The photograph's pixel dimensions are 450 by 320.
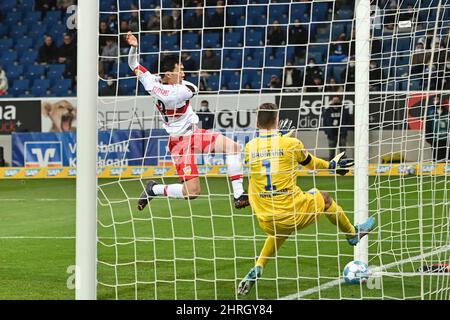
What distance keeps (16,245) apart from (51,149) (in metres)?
8.91

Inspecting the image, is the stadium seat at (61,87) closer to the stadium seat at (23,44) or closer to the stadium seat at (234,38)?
the stadium seat at (23,44)

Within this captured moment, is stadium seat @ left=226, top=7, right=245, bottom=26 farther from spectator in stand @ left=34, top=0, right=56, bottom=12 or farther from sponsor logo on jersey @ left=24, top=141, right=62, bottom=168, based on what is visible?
spectator in stand @ left=34, top=0, right=56, bottom=12

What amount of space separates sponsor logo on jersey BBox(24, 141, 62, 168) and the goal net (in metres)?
1.29

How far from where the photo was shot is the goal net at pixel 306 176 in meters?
7.04

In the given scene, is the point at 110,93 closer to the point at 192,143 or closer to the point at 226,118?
the point at 226,118

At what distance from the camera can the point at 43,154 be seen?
1867cm

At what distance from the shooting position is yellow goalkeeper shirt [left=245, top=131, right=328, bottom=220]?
23.0 feet

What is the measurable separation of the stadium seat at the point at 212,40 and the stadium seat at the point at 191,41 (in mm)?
371

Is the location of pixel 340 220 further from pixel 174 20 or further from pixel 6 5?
pixel 6 5

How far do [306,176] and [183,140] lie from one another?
28.8 ft

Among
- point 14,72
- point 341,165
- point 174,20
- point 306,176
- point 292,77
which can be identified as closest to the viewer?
point 341,165

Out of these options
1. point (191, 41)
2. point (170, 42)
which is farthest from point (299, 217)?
point (170, 42)

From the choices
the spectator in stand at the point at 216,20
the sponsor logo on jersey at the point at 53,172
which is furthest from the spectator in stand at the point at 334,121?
the sponsor logo on jersey at the point at 53,172
